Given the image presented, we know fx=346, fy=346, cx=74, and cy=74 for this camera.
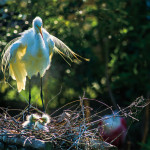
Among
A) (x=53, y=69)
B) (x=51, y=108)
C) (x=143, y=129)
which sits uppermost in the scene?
(x=53, y=69)

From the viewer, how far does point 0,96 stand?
9.59ft

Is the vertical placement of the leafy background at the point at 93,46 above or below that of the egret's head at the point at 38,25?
below

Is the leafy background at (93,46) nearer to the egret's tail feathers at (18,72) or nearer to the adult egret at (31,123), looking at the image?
the egret's tail feathers at (18,72)

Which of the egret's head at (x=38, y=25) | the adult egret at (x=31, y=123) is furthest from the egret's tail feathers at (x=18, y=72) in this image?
the adult egret at (x=31, y=123)

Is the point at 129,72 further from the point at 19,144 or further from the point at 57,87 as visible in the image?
the point at 19,144

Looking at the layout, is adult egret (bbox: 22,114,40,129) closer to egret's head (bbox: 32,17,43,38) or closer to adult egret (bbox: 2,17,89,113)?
adult egret (bbox: 2,17,89,113)

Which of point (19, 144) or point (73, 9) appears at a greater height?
point (73, 9)

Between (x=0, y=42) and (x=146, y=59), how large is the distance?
1.61m

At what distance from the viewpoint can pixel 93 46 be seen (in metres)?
3.26

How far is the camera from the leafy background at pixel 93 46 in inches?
114

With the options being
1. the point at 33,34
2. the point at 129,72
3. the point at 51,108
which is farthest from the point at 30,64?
the point at 129,72

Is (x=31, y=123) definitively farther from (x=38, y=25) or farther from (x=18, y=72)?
(x=38, y=25)

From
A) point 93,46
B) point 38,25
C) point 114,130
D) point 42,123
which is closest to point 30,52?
point 38,25

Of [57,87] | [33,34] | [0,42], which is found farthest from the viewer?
[57,87]
